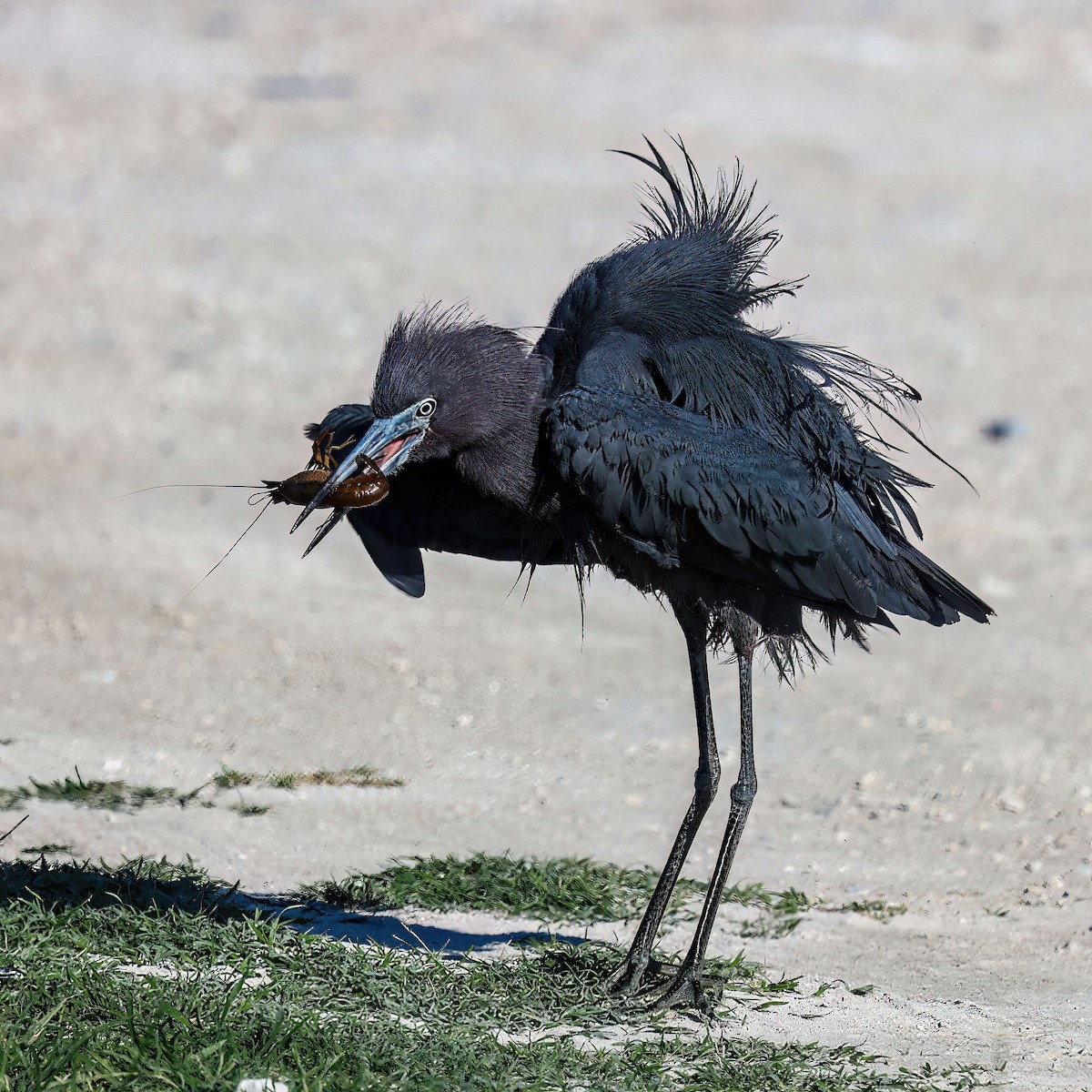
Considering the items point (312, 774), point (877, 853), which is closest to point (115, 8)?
point (312, 774)

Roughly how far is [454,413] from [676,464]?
67 cm

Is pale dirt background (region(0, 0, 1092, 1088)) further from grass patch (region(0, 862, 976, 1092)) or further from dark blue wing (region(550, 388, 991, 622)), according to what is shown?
dark blue wing (region(550, 388, 991, 622))

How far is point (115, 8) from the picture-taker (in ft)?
→ 64.4

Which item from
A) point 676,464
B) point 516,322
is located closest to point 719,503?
point 676,464

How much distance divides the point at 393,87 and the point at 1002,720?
12.4 m

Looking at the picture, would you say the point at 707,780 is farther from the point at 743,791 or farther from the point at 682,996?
the point at 682,996

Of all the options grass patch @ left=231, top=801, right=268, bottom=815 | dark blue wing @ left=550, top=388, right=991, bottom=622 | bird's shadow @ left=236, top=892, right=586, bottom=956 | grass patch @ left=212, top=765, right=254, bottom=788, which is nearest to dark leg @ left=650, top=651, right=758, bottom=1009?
dark blue wing @ left=550, top=388, right=991, bottom=622

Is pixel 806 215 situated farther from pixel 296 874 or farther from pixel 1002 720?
pixel 296 874

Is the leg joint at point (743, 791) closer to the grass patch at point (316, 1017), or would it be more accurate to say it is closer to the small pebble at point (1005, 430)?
the grass patch at point (316, 1017)

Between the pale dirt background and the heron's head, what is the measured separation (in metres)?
1.78

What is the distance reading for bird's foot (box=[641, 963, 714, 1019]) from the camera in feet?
15.7

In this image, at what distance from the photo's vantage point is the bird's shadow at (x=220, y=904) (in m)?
5.15

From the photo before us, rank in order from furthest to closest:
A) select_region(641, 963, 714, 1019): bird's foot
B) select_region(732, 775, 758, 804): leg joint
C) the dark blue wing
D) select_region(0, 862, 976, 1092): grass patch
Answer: select_region(732, 775, 758, 804): leg joint → select_region(641, 963, 714, 1019): bird's foot → the dark blue wing → select_region(0, 862, 976, 1092): grass patch

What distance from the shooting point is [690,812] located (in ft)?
16.7
